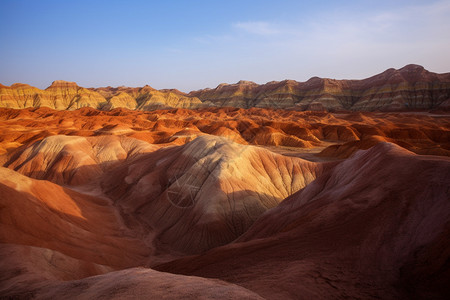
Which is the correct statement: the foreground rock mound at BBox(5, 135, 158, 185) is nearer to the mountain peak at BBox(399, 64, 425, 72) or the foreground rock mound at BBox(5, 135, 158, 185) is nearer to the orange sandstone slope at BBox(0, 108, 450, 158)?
the orange sandstone slope at BBox(0, 108, 450, 158)

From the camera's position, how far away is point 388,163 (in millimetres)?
13945

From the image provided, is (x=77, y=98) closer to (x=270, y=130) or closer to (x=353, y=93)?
(x=270, y=130)

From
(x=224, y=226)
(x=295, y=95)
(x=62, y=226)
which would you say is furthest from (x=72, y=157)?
(x=295, y=95)

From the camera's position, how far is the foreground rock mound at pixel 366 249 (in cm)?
766

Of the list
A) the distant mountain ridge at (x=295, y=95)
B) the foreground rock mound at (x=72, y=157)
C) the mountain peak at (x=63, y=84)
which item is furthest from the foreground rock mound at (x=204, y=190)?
the mountain peak at (x=63, y=84)

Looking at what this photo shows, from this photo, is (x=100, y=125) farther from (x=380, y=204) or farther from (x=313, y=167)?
(x=380, y=204)

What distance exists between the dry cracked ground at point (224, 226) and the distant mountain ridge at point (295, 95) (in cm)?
9723

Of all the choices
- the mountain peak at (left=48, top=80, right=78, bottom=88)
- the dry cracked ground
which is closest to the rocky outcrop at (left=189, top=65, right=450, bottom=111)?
the mountain peak at (left=48, top=80, right=78, bottom=88)

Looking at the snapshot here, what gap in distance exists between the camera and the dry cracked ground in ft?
25.7

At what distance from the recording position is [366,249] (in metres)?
9.38

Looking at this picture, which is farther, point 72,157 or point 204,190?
point 72,157

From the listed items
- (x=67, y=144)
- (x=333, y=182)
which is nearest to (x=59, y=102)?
(x=67, y=144)

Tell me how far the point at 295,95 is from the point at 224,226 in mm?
134478

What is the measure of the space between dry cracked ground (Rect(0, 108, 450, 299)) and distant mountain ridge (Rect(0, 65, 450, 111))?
9723cm
